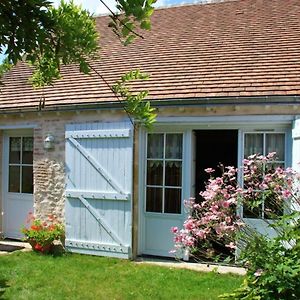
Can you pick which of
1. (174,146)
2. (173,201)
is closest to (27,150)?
(174,146)

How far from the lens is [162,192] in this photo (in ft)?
24.8

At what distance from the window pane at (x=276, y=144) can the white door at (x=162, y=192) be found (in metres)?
1.44

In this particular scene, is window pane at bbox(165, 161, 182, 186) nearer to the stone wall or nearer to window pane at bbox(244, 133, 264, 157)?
window pane at bbox(244, 133, 264, 157)

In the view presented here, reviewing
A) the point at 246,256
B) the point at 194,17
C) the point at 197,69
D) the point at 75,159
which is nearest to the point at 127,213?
the point at 75,159

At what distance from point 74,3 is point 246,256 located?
301 centimetres

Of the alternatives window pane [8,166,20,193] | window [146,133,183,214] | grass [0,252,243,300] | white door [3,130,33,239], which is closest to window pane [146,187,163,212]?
window [146,133,183,214]

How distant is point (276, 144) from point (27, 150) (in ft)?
16.3

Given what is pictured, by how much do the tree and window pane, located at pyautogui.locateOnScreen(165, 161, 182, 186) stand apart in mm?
5949

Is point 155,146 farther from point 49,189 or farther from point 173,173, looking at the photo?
point 49,189

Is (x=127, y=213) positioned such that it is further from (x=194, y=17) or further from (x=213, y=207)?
(x=194, y=17)

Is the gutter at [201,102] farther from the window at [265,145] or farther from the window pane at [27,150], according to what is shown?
the window pane at [27,150]

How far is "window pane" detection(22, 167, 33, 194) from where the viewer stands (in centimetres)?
889

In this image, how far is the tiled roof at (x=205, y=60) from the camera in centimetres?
718

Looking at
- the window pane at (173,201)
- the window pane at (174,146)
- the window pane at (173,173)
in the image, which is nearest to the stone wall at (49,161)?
the window pane at (174,146)
